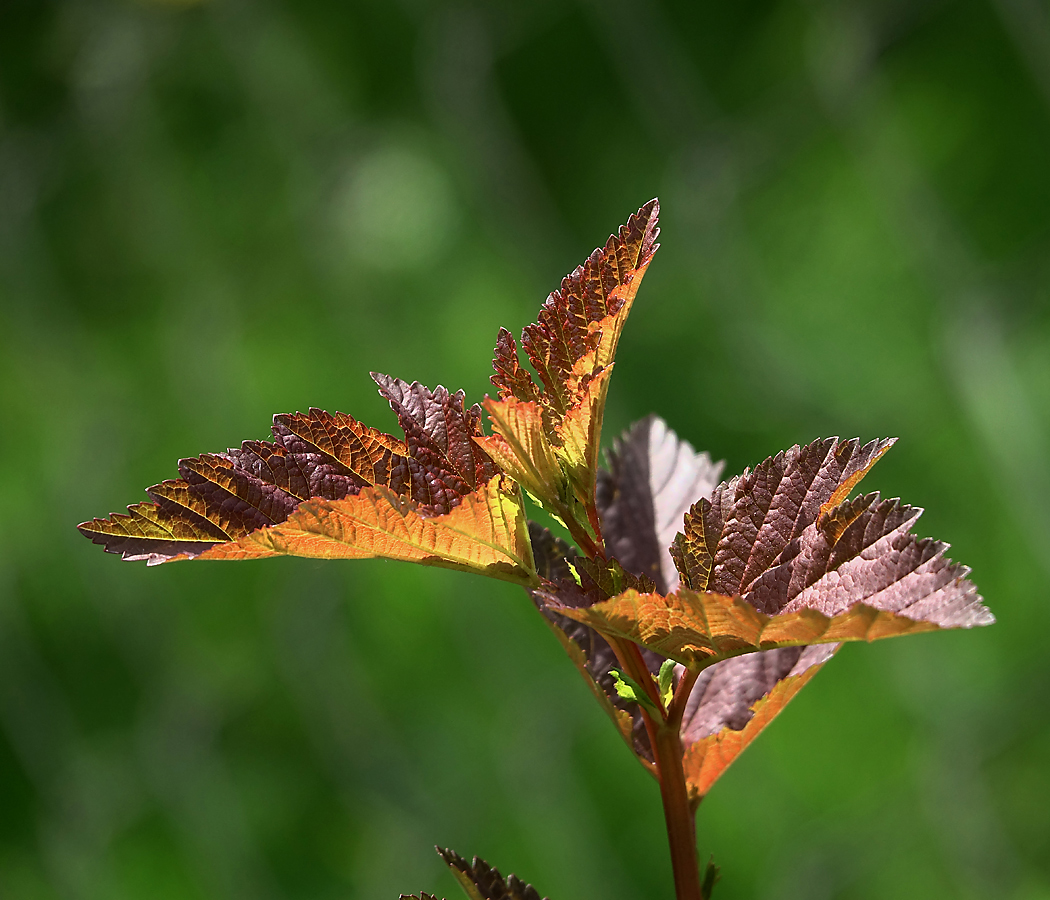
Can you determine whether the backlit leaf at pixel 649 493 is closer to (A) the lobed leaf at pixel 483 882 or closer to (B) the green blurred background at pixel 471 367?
(A) the lobed leaf at pixel 483 882

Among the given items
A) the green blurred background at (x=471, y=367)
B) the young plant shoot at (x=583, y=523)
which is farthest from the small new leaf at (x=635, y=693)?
the green blurred background at (x=471, y=367)

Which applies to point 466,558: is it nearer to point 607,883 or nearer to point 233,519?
point 233,519

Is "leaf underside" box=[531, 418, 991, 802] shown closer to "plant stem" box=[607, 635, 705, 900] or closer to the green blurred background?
"plant stem" box=[607, 635, 705, 900]

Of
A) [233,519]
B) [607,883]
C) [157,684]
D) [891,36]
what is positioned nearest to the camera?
[233,519]

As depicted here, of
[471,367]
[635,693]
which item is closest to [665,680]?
[635,693]

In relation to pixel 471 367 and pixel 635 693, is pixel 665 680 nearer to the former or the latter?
pixel 635 693

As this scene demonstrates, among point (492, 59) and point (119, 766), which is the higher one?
point (492, 59)

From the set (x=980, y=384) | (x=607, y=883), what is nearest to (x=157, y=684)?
(x=607, y=883)
